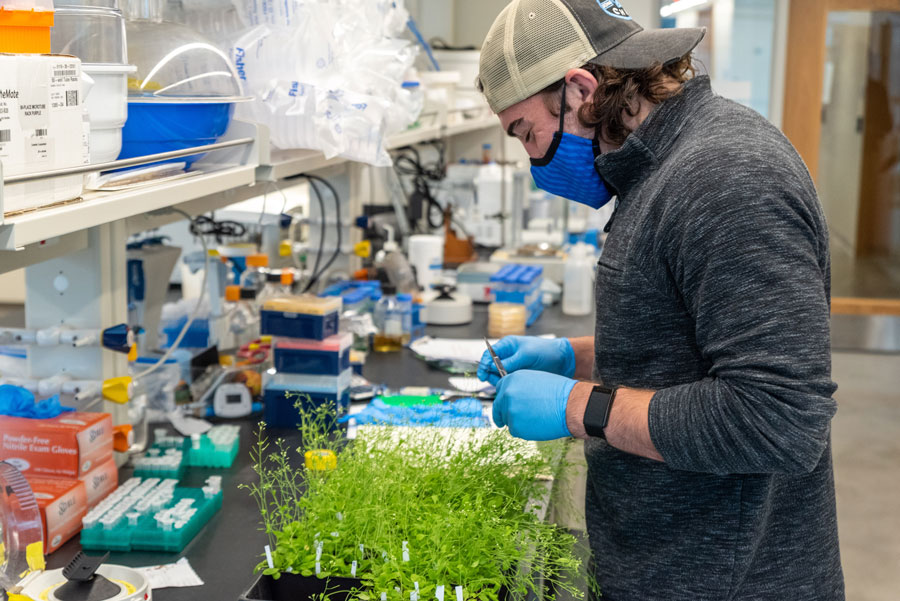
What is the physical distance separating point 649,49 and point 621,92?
0.22 ft

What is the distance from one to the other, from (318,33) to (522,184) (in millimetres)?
3268

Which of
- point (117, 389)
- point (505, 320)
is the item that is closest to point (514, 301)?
point (505, 320)

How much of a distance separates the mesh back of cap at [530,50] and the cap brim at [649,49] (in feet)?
0.10

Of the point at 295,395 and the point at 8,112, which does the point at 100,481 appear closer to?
the point at 295,395

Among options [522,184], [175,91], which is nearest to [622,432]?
[175,91]

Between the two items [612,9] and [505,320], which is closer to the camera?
[612,9]

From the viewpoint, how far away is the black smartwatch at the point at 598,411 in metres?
1.16

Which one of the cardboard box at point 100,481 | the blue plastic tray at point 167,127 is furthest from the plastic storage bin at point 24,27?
the cardboard box at point 100,481

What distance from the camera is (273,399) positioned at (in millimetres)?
2086

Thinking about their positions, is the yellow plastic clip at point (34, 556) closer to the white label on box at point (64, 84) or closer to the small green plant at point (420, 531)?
the small green plant at point (420, 531)

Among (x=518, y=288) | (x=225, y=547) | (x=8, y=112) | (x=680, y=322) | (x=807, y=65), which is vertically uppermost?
(x=807, y=65)

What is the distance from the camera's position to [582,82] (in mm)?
1278

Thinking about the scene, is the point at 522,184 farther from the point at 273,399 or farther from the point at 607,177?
the point at 607,177

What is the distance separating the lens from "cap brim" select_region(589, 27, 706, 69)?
124 centimetres
